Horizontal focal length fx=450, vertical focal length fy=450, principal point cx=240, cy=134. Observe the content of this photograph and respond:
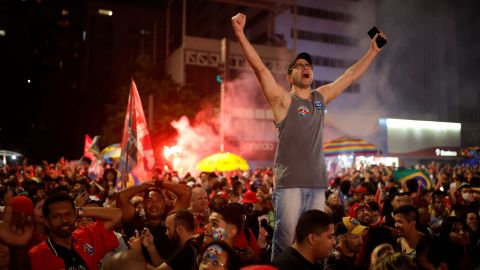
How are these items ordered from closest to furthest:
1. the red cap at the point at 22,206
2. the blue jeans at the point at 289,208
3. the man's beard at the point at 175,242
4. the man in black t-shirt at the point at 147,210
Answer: the red cap at the point at 22,206
the blue jeans at the point at 289,208
the man's beard at the point at 175,242
the man in black t-shirt at the point at 147,210

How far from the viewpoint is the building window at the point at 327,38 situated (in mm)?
52531

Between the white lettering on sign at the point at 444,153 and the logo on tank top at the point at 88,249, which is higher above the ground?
the white lettering on sign at the point at 444,153

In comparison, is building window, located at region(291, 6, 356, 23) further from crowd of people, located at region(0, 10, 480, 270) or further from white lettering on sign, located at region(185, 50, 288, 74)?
crowd of people, located at region(0, 10, 480, 270)

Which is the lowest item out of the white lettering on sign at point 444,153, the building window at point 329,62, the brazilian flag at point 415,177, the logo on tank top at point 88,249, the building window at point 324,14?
the logo on tank top at point 88,249

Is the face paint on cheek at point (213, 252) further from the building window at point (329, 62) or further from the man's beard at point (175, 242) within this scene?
the building window at point (329, 62)

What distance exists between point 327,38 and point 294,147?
5228 cm

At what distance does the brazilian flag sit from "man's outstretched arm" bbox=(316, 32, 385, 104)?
26.6 ft

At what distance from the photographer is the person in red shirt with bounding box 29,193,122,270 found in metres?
3.95

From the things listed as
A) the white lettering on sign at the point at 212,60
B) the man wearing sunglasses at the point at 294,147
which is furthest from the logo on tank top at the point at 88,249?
the white lettering on sign at the point at 212,60

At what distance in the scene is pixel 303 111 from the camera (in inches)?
153

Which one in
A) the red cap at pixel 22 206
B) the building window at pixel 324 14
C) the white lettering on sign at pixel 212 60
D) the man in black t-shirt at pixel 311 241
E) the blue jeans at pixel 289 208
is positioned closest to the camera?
the red cap at pixel 22 206

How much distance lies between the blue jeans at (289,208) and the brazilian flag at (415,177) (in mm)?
8726

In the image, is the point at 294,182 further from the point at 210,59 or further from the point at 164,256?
the point at 210,59

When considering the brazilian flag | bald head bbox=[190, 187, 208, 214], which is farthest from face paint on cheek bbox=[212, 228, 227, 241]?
the brazilian flag
